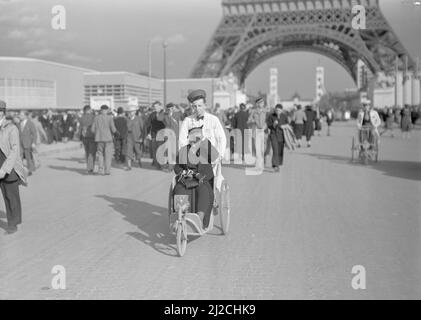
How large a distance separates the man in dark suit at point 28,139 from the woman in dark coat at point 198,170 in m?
9.42

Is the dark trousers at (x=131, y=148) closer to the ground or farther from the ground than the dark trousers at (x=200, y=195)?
farther from the ground

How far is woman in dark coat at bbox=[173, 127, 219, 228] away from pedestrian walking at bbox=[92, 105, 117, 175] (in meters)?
8.50

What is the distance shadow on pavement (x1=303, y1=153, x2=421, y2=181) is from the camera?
45.8 ft

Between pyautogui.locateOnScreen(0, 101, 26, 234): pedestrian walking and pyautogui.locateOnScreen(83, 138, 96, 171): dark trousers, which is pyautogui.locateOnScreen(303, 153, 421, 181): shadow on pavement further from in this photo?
pyautogui.locateOnScreen(0, 101, 26, 234): pedestrian walking

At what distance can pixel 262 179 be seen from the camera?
13.7 meters

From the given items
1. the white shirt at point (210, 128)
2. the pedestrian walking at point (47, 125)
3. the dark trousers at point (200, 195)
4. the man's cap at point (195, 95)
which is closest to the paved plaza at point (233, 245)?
the dark trousers at point (200, 195)

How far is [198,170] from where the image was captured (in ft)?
22.7

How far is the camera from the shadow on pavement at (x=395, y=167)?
45.8 feet

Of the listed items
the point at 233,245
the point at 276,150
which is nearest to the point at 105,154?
the point at 276,150

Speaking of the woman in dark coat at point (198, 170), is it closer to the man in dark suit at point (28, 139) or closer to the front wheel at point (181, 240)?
the front wheel at point (181, 240)

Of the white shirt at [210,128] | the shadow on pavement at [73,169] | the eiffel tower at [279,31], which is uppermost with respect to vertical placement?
the eiffel tower at [279,31]

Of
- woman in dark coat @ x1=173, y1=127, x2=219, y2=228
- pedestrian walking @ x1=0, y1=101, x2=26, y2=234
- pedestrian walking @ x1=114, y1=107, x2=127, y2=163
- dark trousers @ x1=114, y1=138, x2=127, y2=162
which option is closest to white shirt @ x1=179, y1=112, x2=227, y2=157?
woman in dark coat @ x1=173, y1=127, x2=219, y2=228

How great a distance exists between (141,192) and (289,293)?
6.93m
